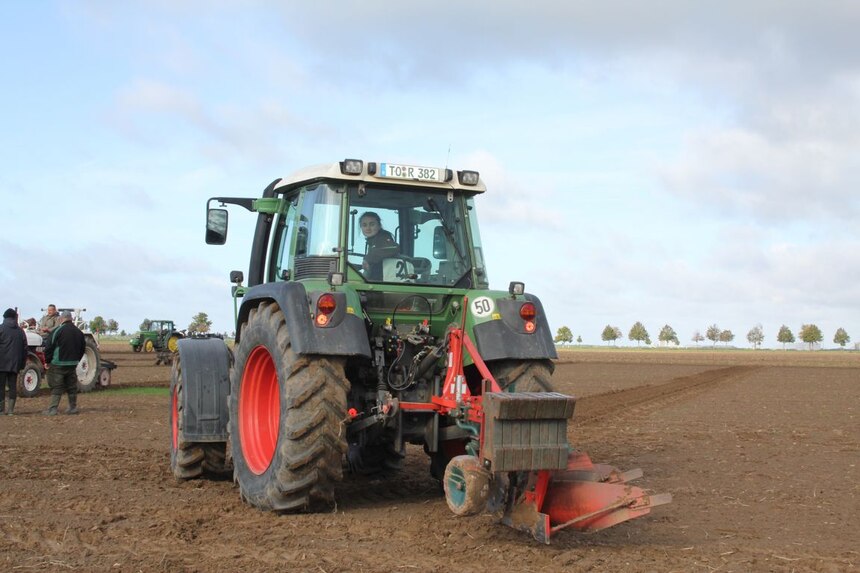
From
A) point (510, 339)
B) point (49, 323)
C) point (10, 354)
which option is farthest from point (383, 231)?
point (49, 323)

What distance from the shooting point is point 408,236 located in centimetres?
777

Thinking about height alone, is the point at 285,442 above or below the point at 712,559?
above

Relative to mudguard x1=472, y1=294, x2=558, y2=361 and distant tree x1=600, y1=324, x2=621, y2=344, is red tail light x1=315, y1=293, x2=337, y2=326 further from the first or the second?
distant tree x1=600, y1=324, x2=621, y2=344

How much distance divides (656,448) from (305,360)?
21.3ft

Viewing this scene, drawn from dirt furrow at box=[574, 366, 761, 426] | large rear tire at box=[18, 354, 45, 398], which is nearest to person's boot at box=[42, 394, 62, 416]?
large rear tire at box=[18, 354, 45, 398]

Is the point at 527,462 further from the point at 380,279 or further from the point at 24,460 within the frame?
the point at 24,460

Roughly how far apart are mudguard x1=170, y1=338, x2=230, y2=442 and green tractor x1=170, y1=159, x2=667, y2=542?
0.04 feet

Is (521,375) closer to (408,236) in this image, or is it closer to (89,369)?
(408,236)

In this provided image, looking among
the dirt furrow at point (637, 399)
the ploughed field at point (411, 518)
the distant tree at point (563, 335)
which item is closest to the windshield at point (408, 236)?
the ploughed field at point (411, 518)

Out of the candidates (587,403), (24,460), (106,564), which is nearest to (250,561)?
(106,564)

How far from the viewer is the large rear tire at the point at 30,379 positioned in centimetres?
1884

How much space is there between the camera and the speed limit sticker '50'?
7188mm

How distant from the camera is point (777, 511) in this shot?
7.54m

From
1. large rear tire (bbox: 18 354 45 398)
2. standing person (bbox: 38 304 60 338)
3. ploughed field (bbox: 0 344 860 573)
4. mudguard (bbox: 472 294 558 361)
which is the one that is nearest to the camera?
ploughed field (bbox: 0 344 860 573)
